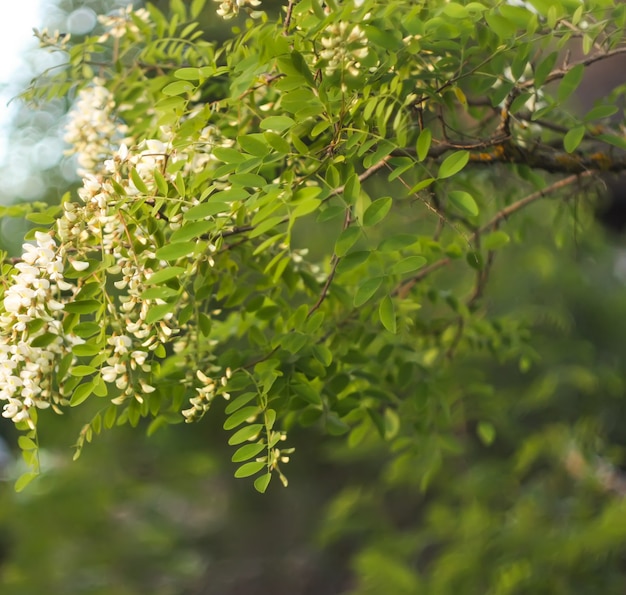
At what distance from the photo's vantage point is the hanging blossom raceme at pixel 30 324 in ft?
3.04

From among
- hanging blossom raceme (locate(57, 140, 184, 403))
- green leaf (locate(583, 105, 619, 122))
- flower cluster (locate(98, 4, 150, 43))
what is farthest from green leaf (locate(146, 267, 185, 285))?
flower cluster (locate(98, 4, 150, 43))

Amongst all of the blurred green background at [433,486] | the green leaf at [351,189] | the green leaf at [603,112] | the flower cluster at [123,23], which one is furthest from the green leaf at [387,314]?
the flower cluster at [123,23]

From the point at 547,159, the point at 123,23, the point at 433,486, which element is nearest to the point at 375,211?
the point at 547,159

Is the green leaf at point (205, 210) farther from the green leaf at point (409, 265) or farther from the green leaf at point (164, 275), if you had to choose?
the green leaf at point (409, 265)

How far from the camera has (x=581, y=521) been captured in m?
2.99

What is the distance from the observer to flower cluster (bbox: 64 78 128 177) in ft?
4.69

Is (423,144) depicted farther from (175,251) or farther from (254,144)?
(175,251)

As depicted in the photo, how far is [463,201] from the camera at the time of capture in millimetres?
963

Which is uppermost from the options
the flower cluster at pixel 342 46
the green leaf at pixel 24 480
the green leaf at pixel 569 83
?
the flower cluster at pixel 342 46

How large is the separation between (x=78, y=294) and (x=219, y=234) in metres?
0.19

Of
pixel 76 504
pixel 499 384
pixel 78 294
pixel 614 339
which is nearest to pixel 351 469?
pixel 499 384

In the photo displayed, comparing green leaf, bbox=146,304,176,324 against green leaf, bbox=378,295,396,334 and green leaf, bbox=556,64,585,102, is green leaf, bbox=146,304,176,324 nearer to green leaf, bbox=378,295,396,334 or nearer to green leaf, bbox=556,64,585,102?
green leaf, bbox=378,295,396,334

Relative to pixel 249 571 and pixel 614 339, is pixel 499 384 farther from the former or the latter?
pixel 249 571

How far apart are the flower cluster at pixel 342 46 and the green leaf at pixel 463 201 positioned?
0.66 ft
